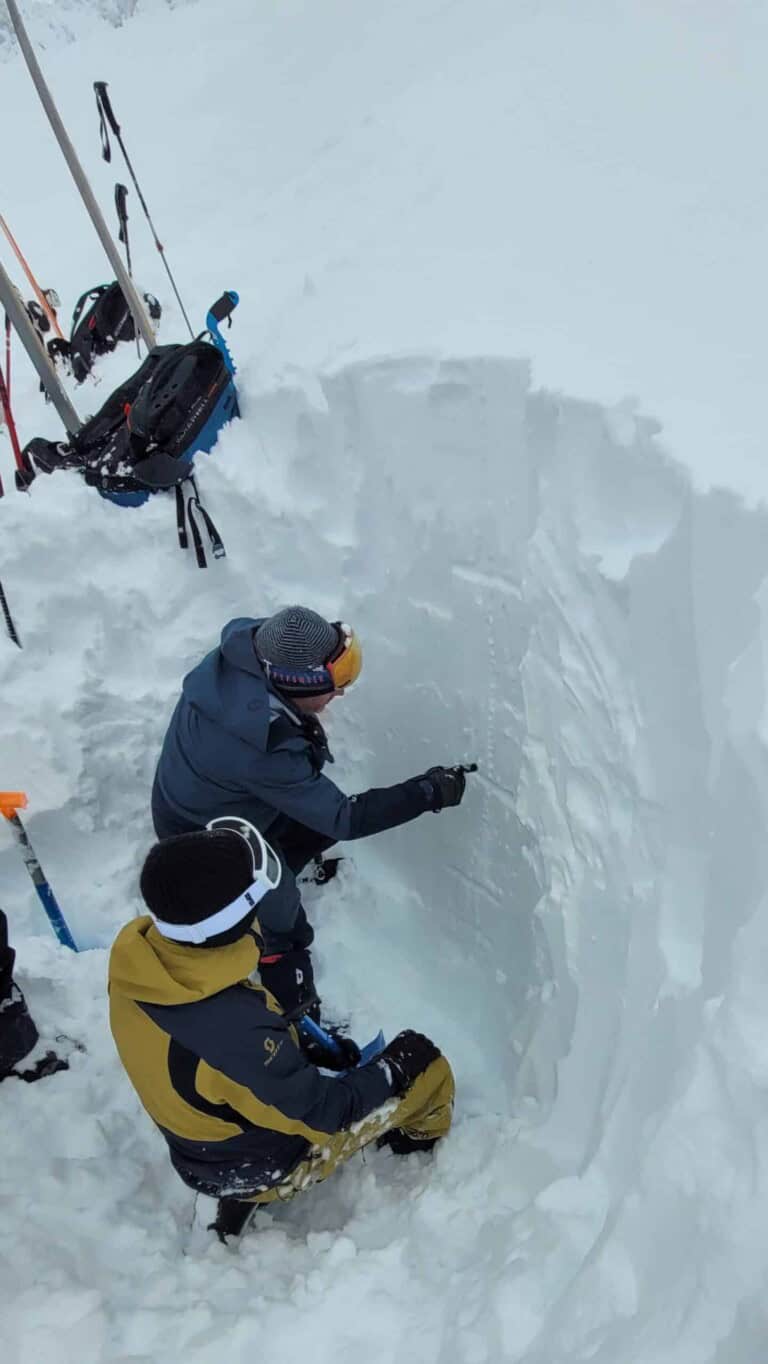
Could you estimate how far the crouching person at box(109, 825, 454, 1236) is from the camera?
169 cm

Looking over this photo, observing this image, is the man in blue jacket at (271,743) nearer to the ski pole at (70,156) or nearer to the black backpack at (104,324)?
the ski pole at (70,156)

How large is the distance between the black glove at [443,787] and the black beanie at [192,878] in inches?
37.0

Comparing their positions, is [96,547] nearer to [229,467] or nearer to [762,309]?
[229,467]

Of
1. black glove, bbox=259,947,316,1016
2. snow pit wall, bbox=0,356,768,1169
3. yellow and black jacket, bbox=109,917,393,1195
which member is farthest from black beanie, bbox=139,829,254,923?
black glove, bbox=259,947,316,1016

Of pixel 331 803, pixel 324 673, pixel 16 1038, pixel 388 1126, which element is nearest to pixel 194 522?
pixel 324 673

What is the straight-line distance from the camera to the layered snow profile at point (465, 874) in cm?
152

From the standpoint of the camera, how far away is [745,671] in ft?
5.32

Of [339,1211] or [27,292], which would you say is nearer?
[339,1211]

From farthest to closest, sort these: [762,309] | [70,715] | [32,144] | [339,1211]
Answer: [32,144]
[70,715]
[339,1211]
[762,309]

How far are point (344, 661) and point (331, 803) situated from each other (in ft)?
1.40

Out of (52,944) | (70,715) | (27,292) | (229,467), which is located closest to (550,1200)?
(52,944)

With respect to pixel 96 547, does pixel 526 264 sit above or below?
above

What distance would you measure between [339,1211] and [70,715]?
5.92 ft

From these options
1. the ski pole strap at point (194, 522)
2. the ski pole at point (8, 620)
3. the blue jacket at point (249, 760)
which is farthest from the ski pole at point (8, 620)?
the blue jacket at point (249, 760)
